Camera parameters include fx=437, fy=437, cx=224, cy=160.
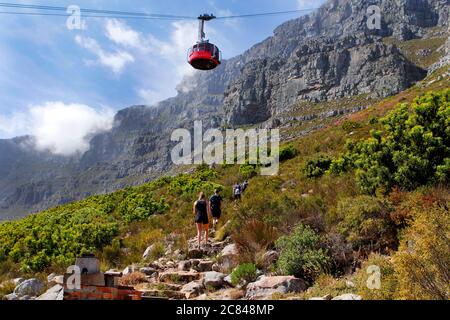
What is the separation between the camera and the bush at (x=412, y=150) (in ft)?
35.9

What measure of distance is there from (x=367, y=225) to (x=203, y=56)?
427 inches

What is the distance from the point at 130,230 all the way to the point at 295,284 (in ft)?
40.9

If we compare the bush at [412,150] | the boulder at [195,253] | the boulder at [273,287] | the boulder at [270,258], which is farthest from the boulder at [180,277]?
the bush at [412,150]

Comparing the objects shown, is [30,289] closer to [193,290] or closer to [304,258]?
[193,290]

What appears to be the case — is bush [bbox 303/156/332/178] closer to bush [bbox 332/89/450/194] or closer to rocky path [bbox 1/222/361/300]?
bush [bbox 332/89/450/194]

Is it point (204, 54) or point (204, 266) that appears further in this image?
point (204, 54)

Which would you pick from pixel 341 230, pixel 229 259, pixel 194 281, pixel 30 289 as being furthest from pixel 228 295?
pixel 30 289

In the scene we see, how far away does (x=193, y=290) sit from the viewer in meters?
8.58

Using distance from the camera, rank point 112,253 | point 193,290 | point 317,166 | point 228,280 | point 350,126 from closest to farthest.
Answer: point 193,290 → point 228,280 → point 112,253 → point 317,166 → point 350,126

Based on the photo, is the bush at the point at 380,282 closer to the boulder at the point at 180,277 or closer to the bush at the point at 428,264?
the bush at the point at 428,264

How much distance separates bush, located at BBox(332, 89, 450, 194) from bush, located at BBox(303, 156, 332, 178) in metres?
7.13

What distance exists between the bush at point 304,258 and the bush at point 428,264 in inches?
89.0

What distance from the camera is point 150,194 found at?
2756 cm
